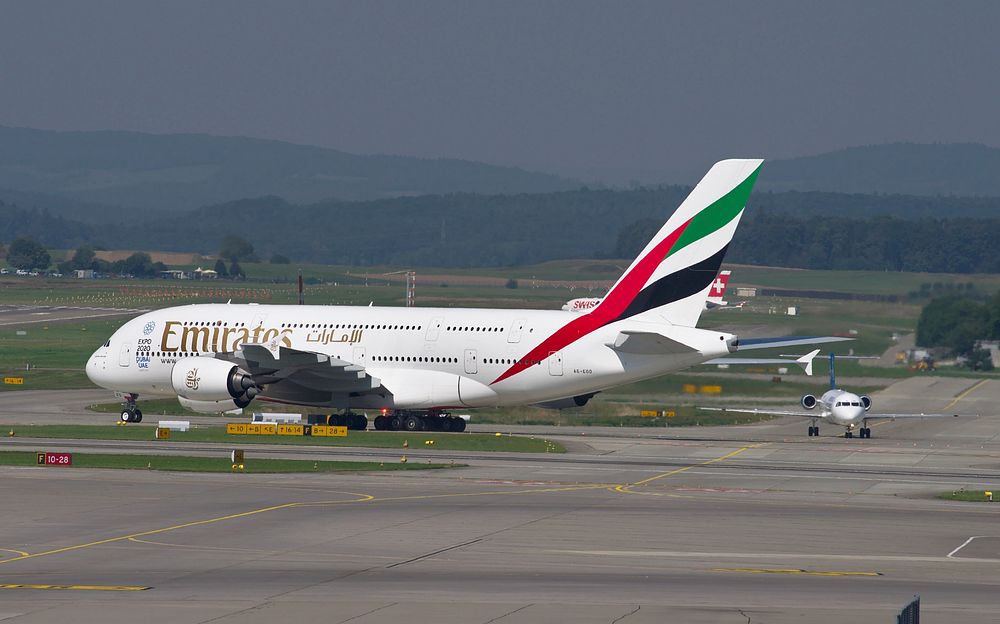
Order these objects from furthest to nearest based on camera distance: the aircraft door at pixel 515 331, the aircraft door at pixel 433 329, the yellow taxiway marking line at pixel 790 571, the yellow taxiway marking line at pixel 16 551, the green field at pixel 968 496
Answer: the aircraft door at pixel 433 329
the aircraft door at pixel 515 331
the green field at pixel 968 496
the yellow taxiway marking line at pixel 16 551
the yellow taxiway marking line at pixel 790 571

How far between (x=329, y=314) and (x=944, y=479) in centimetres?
2845

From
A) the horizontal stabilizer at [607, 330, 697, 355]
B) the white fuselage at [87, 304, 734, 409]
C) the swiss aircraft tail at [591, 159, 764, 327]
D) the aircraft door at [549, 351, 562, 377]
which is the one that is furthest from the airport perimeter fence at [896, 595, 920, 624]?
the aircraft door at [549, 351, 562, 377]

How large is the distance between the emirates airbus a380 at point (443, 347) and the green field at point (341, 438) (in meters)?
2.26

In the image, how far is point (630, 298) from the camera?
59.3 meters

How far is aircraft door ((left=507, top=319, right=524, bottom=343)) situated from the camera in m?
62.1

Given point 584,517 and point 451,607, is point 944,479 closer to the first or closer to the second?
point 584,517

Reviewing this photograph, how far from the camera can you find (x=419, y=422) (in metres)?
64.8

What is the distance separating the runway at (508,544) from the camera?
26.0 m

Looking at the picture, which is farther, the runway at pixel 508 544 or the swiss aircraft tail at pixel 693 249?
the swiss aircraft tail at pixel 693 249

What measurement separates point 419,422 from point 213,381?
29.4 ft

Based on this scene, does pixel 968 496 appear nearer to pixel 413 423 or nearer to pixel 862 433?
pixel 862 433

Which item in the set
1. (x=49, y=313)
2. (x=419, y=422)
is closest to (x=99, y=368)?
(x=419, y=422)

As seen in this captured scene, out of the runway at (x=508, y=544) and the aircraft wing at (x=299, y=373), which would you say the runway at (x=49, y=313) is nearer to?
the aircraft wing at (x=299, y=373)

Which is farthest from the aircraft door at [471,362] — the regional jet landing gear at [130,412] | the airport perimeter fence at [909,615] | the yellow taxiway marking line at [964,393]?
the airport perimeter fence at [909,615]
